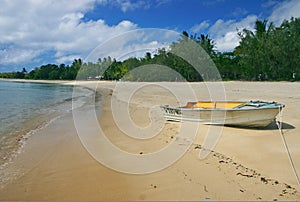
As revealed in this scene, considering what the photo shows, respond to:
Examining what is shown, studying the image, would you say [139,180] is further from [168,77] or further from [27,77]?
[27,77]

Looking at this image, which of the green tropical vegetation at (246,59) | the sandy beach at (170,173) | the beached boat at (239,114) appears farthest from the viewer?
the green tropical vegetation at (246,59)

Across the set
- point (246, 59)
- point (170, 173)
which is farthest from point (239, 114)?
point (246, 59)

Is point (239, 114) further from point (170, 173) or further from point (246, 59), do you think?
point (246, 59)

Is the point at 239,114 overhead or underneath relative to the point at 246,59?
underneath

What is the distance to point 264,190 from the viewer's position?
3.64 m

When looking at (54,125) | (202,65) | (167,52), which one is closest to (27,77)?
(167,52)

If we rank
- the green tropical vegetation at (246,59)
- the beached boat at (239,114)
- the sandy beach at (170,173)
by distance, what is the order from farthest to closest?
the green tropical vegetation at (246,59) < the beached boat at (239,114) < the sandy beach at (170,173)

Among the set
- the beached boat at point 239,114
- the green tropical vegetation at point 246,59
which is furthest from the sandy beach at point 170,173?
the green tropical vegetation at point 246,59

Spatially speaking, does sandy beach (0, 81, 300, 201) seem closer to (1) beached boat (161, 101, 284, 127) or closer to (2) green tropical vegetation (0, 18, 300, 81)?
(1) beached boat (161, 101, 284, 127)

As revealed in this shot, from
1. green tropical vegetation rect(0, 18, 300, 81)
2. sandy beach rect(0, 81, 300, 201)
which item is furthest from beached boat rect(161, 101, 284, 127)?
green tropical vegetation rect(0, 18, 300, 81)

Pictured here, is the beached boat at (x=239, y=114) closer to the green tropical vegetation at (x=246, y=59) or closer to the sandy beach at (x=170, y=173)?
the sandy beach at (x=170, y=173)

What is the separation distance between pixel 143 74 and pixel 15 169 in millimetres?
35585

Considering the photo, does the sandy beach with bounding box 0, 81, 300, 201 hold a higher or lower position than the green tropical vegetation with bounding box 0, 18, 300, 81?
lower

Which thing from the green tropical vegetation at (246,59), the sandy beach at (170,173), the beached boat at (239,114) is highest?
the green tropical vegetation at (246,59)
